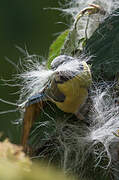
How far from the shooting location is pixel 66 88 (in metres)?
0.31

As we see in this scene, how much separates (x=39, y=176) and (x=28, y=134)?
190 millimetres

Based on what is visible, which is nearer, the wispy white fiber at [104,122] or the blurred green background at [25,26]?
the wispy white fiber at [104,122]

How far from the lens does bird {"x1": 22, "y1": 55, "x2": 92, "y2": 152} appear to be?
317 millimetres

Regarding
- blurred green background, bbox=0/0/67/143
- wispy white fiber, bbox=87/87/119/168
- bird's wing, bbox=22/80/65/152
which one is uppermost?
blurred green background, bbox=0/0/67/143

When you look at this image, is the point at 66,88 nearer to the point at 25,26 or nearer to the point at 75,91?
the point at 75,91

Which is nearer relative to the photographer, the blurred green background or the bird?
the bird

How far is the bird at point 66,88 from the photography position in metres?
0.32

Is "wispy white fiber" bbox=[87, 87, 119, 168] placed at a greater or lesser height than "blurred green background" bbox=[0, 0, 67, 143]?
lesser

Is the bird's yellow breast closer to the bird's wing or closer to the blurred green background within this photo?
the bird's wing

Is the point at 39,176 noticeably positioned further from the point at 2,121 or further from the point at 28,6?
the point at 28,6

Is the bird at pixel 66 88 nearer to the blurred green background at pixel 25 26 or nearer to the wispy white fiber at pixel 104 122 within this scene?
the wispy white fiber at pixel 104 122

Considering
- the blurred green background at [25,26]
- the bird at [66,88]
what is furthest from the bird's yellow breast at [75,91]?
the blurred green background at [25,26]

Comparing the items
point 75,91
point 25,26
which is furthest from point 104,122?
point 25,26

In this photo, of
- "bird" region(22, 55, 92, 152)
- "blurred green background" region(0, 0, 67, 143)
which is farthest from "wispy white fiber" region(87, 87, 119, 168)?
"blurred green background" region(0, 0, 67, 143)
